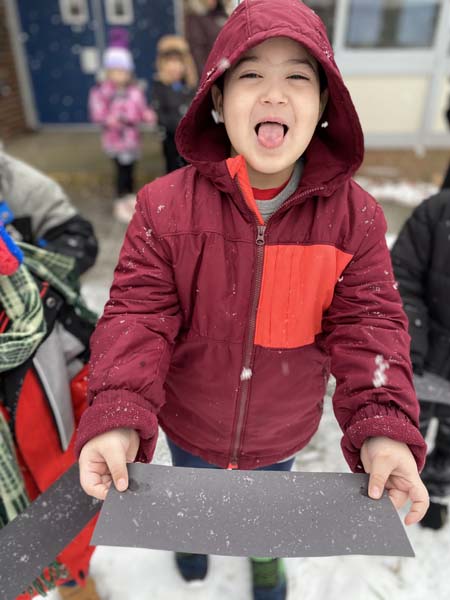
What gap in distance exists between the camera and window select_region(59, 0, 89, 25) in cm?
690

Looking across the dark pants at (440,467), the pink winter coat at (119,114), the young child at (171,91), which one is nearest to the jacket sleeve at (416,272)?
the dark pants at (440,467)

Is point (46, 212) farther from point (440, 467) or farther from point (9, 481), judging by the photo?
point (440, 467)

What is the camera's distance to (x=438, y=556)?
1970 millimetres

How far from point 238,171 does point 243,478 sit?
0.70 metres

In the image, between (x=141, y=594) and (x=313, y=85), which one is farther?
(x=141, y=594)

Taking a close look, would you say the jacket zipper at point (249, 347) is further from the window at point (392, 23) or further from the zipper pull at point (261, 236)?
the window at point (392, 23)

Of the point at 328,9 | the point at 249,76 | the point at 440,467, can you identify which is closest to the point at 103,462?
the point at 249,76

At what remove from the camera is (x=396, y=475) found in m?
1.02

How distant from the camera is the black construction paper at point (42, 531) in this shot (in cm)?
103

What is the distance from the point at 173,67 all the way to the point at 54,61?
358 centimetres

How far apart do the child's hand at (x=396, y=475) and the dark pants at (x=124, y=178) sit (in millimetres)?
4872

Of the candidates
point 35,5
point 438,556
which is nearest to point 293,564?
point 438,556

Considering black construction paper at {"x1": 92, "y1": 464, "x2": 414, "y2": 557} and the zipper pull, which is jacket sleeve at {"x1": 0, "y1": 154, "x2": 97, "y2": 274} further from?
black construction paper at {"x1": 92, "y1": 464, "x2": 414, "y2": 557}

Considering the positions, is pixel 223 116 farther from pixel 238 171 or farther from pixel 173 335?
pixel 173 335
